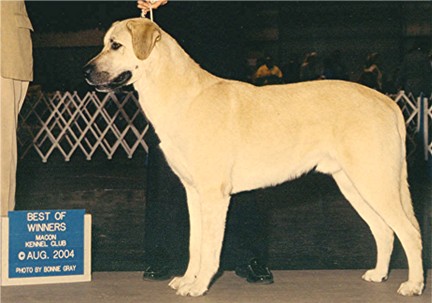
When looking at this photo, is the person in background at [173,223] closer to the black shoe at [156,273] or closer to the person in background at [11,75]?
the black shoe at [156,273]

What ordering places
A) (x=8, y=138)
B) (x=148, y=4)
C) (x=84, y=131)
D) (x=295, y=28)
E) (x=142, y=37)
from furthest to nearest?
(x=295, y=28), (x=84, y=131), (x=8, y=138), (x=148, y=4), (x=142, y=37)

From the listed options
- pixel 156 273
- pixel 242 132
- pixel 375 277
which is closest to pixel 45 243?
pixel 156 273

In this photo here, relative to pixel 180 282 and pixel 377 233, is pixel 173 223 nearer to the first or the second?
pixel 180 282

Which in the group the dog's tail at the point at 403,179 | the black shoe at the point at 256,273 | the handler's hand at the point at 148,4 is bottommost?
the black shoe at the point at 256,273

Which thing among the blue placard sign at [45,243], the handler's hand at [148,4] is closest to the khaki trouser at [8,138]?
the blue placard sign at [45,243]

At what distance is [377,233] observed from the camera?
4.47 meters

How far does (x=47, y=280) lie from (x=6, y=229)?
358mm

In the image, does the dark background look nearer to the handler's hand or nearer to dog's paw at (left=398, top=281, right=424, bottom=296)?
the handler's hand

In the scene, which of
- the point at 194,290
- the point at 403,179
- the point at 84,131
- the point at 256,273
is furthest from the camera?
the point at 84,131

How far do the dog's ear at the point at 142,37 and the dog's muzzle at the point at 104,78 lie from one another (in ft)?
0.42

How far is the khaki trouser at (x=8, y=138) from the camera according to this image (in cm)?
455

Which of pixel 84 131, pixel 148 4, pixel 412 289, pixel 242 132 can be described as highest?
pixel 148 4

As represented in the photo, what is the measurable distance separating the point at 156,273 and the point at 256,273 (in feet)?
1.84

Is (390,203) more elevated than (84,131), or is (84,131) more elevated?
(390,203)
